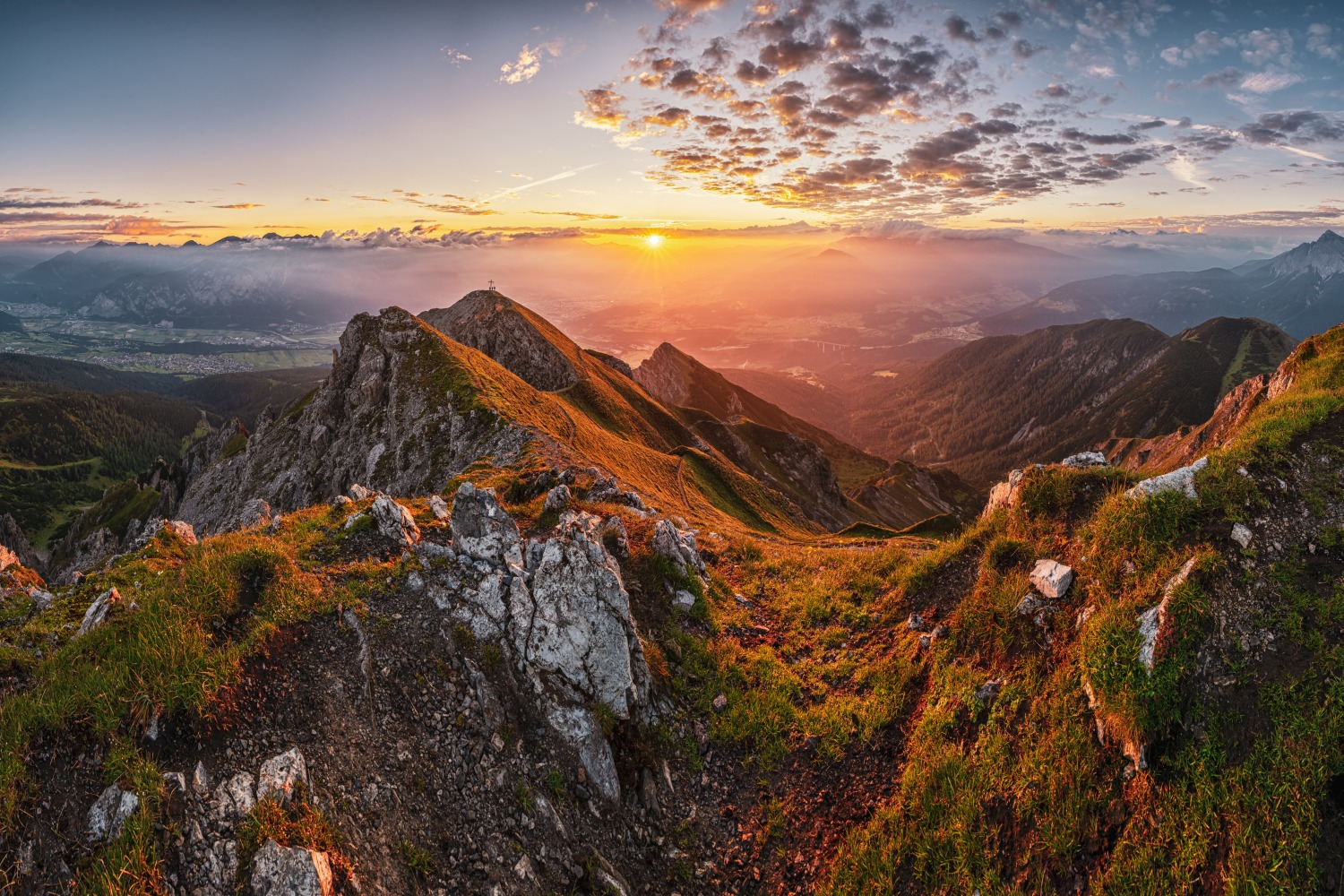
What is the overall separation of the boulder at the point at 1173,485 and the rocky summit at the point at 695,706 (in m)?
0.12

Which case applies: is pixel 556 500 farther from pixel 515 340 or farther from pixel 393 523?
pixel 515 340

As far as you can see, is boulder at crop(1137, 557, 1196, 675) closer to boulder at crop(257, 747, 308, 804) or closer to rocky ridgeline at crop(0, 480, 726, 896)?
rocky ridgeline at crop(0, 480, 726, 896)

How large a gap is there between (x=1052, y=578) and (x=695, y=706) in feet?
29.1

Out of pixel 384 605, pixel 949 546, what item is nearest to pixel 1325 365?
pixel 949 546

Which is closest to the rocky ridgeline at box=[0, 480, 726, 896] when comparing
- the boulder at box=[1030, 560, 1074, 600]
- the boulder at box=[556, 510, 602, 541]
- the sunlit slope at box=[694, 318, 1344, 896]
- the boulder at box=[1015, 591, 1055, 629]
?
the boulder at box=[556, 510, 602, 541]

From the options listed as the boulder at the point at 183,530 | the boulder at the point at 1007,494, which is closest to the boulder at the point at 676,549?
the boulder at the point at 1007,494

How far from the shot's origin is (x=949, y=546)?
53.6 ft

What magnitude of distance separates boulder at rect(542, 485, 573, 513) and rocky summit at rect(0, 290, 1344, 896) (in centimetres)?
378

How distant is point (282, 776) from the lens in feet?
27.7

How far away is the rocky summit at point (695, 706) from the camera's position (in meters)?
7.67

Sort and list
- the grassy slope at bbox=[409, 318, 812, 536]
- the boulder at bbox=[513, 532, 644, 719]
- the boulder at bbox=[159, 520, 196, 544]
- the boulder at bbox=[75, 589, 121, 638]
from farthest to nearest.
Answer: the grassy slope at bbox=[409, 318, 812, 536]
the boulder at bbox=[159, 520, 196, 544]
the boulder at bbox=[513, 532, 644, 719]
the boulder at bbox=[75, 589, 121, 638]

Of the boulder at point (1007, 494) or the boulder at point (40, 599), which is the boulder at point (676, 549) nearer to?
the boulder at point (1007, 494)

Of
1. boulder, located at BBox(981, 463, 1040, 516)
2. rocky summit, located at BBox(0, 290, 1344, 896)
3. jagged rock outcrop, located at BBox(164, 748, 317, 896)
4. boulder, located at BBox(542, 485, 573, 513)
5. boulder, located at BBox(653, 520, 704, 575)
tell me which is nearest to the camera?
jagged rock outcrop, located at BBox(164, 748, 317, 896)

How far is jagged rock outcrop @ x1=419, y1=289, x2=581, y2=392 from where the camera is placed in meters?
89.2
